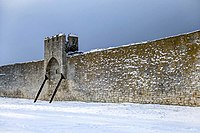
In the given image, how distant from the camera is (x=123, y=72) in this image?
1431cm

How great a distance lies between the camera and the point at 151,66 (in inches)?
505

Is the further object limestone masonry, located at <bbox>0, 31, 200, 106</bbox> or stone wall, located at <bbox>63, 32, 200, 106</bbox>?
limestone masonry, located at <bbox>0, 31, 200, 106</bbox>

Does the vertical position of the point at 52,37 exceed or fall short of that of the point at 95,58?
it exceeds it

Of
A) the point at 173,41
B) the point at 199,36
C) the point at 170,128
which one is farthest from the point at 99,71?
the point at 170,128

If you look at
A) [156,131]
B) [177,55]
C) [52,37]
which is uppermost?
[52,37]

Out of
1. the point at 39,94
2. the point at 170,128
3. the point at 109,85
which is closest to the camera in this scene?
the point at 170,128

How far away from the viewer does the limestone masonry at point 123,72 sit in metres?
11.5

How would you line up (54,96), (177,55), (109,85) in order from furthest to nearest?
(54,96)
(109,85)
(177,55)

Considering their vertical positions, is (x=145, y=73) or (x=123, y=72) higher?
(x=123, y=72)

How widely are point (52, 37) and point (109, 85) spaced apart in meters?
6.87

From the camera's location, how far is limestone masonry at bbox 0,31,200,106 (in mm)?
11453

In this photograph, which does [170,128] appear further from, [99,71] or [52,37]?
[52,37]

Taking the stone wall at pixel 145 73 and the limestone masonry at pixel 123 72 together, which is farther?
the limestone masonry at pixel 123 72

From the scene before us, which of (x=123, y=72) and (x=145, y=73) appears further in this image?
(x=123, y=72)
